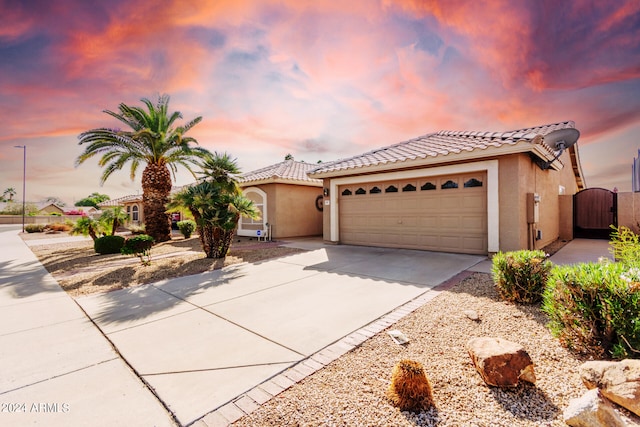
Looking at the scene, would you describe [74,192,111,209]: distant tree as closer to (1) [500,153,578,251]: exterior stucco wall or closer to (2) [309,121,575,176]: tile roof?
(2) [309,121,575,176]: tile roof

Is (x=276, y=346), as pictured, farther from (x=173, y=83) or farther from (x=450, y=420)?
(x=173, y=83)

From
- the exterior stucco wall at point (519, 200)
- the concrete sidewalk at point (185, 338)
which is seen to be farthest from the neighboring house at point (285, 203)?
the exterior stucco wall at point (519, 200)

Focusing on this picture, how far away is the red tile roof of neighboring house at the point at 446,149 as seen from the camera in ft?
26.3

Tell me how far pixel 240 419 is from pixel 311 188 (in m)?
14.7

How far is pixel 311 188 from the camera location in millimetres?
16672

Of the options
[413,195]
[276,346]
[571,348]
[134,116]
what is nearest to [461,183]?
[413,195]

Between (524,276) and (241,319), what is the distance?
4416 millimetres

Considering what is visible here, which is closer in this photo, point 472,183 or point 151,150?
point 472,183

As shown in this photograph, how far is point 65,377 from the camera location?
2.89 meters

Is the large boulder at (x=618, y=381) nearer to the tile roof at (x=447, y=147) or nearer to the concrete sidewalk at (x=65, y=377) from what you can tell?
the concrete sidewalk at (x=65, y=377)

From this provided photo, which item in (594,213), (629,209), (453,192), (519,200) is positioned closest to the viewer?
(519,200)

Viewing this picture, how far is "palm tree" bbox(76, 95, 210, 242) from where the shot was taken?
45.3 feet

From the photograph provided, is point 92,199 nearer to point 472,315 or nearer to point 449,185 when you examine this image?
point 449,185

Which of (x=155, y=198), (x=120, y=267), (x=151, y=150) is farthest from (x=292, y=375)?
(x=151, y=150)
